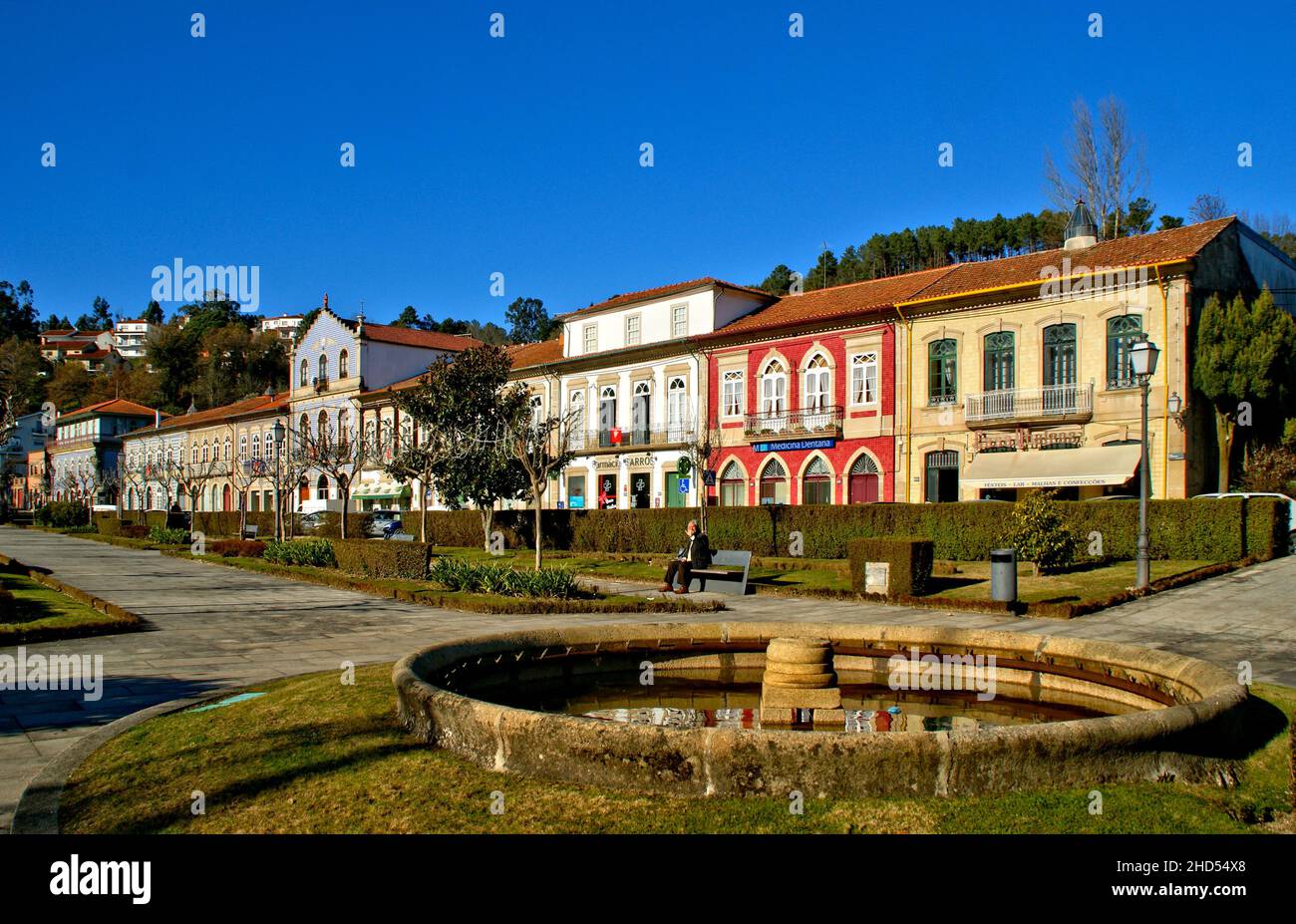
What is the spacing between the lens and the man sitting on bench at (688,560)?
19641mm

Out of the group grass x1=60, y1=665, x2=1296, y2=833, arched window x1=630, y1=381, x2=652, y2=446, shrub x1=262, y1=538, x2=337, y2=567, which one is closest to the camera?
grass x1=60, y1=665, x2=1296, y2=833

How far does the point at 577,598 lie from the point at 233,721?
10670mm

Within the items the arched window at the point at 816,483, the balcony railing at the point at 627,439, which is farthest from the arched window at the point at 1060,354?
the balcony railing at the point at 627,439

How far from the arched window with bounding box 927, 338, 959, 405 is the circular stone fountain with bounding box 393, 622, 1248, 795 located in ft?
80.0

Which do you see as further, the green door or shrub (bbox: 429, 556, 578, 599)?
the green door

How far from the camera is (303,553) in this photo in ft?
86.6

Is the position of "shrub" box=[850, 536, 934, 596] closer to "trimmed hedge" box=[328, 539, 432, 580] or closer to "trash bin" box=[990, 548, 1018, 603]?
"trash bin" box=[990, 548, 1018, 603]

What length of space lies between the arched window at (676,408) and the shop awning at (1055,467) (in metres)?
13.3

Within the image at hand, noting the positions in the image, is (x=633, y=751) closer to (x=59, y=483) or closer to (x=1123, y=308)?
(x=1123, y=308)

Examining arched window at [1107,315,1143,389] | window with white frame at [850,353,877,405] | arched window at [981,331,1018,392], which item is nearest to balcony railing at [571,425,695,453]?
window with white frame at [850,353,877,405]

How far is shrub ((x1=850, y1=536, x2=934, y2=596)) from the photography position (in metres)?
18.2

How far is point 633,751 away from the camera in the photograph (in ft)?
16.9

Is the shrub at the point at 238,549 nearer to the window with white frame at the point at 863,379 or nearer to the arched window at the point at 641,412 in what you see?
the arched window at the point at 641,412
